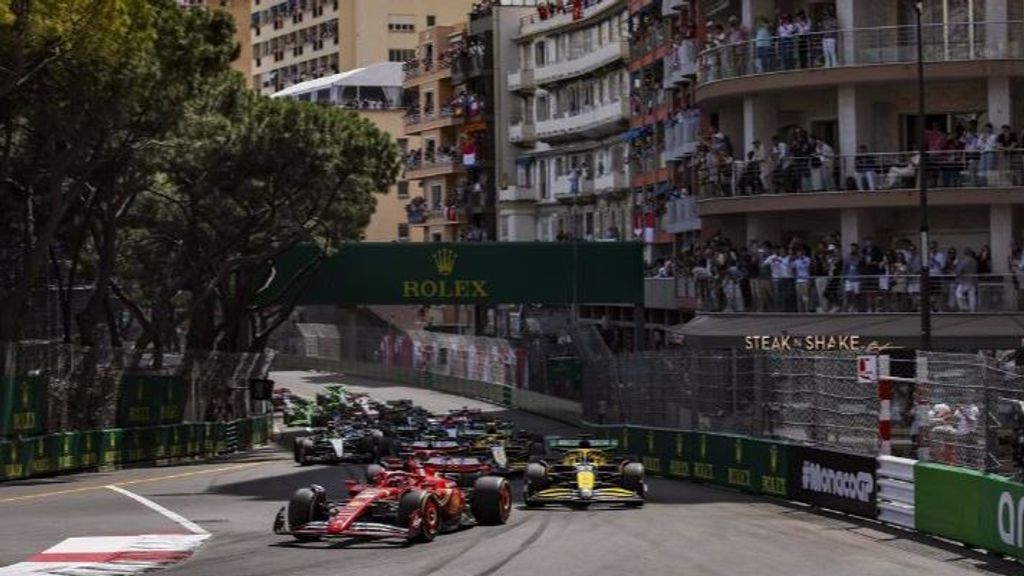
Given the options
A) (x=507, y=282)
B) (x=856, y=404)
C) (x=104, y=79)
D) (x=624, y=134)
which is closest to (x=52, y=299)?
(x=507, y=282)

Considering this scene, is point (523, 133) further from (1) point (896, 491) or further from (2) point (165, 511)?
(1) point (896, 491)

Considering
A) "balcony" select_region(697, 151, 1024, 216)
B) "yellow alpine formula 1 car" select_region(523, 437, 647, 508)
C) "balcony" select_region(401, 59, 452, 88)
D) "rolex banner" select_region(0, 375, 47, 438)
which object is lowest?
"yellow alpine formula 1 car" select_region(523, 437, 647, 508)

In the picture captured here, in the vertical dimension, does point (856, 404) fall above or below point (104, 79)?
below

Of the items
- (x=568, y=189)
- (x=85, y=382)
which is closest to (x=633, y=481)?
(x=85, y=382)

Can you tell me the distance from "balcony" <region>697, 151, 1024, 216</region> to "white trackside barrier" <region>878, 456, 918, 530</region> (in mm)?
20249

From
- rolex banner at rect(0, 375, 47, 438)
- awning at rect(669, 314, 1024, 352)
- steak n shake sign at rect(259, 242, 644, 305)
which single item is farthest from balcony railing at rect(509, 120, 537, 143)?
rolex banner at rect(0, 375, 47, 438)

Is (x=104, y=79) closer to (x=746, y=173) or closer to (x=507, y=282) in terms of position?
(x=746, y=173)

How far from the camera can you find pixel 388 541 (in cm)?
2312

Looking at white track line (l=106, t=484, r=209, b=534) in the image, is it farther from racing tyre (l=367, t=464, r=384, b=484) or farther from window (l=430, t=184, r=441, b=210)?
window (l=430, t=184, r=441, b=210)

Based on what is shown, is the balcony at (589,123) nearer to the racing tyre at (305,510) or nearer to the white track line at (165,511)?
the white track line at (165,511)

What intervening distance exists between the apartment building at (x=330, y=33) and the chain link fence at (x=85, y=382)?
70.8 m

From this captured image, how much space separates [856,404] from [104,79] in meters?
18.3

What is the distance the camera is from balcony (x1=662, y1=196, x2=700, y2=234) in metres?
59.6

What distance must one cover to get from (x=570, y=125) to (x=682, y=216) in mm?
27990
